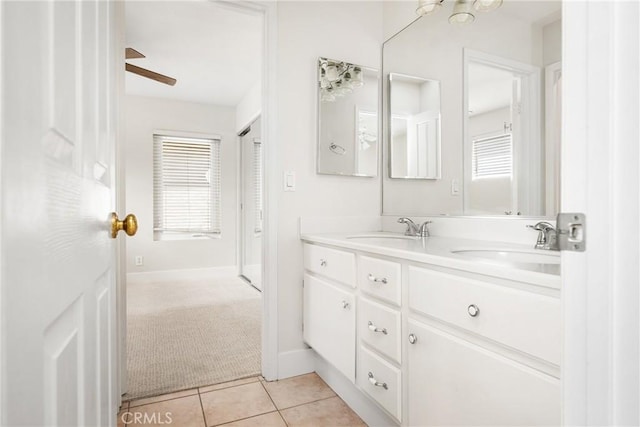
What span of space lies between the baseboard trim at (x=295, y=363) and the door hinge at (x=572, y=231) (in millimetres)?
1831

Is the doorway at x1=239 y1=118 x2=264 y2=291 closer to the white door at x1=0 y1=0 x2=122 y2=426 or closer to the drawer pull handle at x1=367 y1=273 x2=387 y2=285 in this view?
the drawer pull handle at x1=367 y1=273 x2=387 y2=285

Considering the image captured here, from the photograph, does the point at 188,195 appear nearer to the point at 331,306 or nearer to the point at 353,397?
the point at 331,306

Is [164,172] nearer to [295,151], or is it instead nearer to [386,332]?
[295,151]

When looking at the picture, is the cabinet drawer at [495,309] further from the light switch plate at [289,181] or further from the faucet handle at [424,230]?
the light switch plate at [289,181]

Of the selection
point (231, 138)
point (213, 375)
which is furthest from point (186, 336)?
point (231, 138)

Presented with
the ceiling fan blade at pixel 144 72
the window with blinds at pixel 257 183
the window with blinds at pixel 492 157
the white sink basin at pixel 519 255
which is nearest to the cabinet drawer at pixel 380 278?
the white sink basin at pixel 519 255

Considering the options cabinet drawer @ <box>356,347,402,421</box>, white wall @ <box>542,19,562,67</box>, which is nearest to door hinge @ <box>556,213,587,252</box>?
cabinet drawer @ <box>356,347,402,421</box>

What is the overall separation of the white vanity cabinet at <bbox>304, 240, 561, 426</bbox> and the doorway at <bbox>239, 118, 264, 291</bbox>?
2.86 m

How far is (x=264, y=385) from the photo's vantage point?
6.38 feet

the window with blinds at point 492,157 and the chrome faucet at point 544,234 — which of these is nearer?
the chrome faucet at point 544,234

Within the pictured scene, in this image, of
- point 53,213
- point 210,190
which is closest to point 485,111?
point 53,213

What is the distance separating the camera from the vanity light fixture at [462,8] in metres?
1.65

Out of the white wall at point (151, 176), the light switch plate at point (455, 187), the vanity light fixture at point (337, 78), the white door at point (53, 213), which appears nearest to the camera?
the white door at point (53, 213)

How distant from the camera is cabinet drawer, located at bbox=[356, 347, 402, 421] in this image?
130 centimetres
